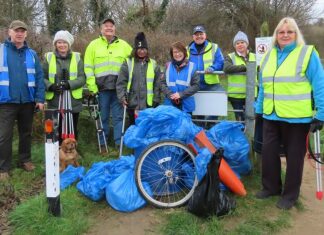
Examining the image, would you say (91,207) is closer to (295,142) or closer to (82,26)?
(295,142)

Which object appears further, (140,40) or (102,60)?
(102,60)

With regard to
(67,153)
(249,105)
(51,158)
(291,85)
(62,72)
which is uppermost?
(62,72)

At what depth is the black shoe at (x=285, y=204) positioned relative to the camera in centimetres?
454

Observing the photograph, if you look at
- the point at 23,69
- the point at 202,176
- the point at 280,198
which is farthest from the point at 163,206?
the point at 23,69

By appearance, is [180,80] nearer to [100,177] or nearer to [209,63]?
[209,63]

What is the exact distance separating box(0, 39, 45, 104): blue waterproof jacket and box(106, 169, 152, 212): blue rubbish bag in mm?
1802

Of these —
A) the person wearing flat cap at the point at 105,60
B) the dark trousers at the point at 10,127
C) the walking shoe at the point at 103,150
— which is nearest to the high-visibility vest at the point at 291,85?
the person wearing flat cap at the point at 105,60

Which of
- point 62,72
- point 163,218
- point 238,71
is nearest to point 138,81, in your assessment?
point 62,72

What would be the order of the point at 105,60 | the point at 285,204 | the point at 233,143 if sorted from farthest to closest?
the point at 105,60 → the point at 233,143 → the point at 285,204

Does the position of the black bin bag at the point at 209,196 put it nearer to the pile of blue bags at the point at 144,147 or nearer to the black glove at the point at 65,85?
the pile of blue bags at the point at 144,147

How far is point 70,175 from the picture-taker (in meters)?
5.26

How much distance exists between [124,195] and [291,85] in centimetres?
210

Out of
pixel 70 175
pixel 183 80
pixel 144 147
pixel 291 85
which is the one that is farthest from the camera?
pixel 183 80

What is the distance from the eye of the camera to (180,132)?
4.68 metres
